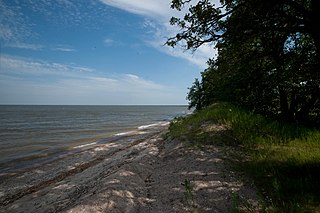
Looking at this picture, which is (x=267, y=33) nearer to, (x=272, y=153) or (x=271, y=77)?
(x=271, y=77)

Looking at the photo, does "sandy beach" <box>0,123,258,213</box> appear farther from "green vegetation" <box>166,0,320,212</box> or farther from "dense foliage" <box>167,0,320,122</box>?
"dense foliage" <box>167,0,320,122</box>

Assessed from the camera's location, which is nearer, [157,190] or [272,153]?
[157,190]

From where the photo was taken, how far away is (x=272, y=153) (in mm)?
7113

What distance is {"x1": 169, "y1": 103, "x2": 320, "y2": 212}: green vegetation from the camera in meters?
4.57

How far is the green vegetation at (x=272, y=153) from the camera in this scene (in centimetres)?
457

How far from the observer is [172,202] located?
486 centimetres

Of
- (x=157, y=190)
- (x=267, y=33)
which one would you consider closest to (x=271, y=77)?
(x=267, y=33)

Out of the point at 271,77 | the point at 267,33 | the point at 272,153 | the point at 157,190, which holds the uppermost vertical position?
the point at 267,33

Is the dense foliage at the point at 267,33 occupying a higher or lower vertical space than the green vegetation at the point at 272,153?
higher

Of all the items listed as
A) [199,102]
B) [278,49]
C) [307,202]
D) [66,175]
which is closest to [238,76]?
[278,49]

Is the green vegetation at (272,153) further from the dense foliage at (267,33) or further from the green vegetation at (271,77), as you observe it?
the dense foliage at (267,33)

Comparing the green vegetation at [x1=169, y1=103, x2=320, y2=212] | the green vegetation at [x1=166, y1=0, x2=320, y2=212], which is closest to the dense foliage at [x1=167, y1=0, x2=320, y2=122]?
the green vegetation at [x1=166, y1=0, x2=320, y2=212]

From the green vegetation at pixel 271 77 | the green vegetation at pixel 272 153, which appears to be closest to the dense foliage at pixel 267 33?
the green vegetation at pixel 271 77

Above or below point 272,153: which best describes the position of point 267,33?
above
